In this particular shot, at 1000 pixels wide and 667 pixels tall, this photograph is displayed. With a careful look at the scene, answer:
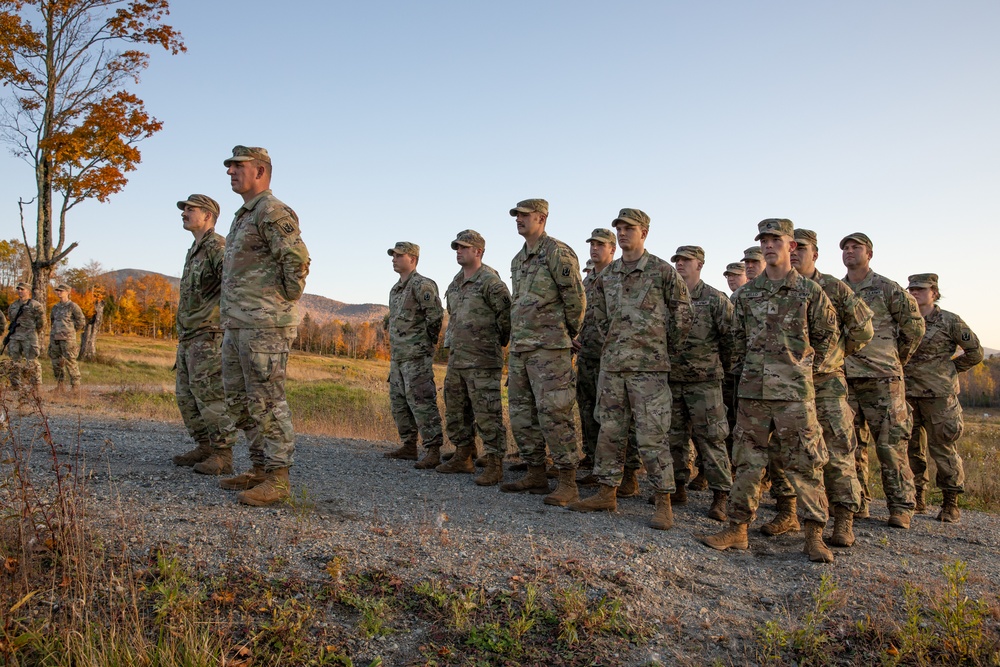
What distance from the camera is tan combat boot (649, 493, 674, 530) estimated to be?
220 inches

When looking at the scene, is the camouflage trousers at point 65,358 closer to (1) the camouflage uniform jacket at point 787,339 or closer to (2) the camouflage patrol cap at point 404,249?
(2) the camouflage patrol cap at point 404,249

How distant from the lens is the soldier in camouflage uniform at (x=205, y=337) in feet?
20.4

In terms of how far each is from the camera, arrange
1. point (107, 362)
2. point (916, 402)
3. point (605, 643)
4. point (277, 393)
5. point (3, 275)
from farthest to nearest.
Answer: point (3, 275) → point (107, 362) → point (916, 402) → point (277, 393) → point (605, 643)

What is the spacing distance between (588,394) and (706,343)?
5.35 ft

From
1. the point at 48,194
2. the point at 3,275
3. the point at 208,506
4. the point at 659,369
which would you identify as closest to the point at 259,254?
the point at 208,506

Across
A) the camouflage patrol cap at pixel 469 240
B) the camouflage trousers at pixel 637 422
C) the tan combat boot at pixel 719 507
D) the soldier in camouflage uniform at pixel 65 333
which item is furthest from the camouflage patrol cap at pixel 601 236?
the soldier in camouflage uniform at pixel 65 333

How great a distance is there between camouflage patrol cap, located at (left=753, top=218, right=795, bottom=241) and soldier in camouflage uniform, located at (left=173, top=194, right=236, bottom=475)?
4.86 metres

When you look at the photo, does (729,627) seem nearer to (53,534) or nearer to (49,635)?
(49,635)

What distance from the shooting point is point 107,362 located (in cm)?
2425

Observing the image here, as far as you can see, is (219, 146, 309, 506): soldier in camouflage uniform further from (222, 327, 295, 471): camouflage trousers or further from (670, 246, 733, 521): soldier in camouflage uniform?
(670, 246, 733, 521): soldier in camouflage uniform

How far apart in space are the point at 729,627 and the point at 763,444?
1.95 m

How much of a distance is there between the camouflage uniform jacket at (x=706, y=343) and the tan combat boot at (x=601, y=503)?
1.41 m

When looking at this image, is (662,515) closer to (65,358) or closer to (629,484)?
(629,484)

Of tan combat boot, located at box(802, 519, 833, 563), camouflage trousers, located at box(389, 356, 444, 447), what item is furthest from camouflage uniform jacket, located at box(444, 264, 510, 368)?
tan combat boot, located at box(802, 519, 833, 563)
